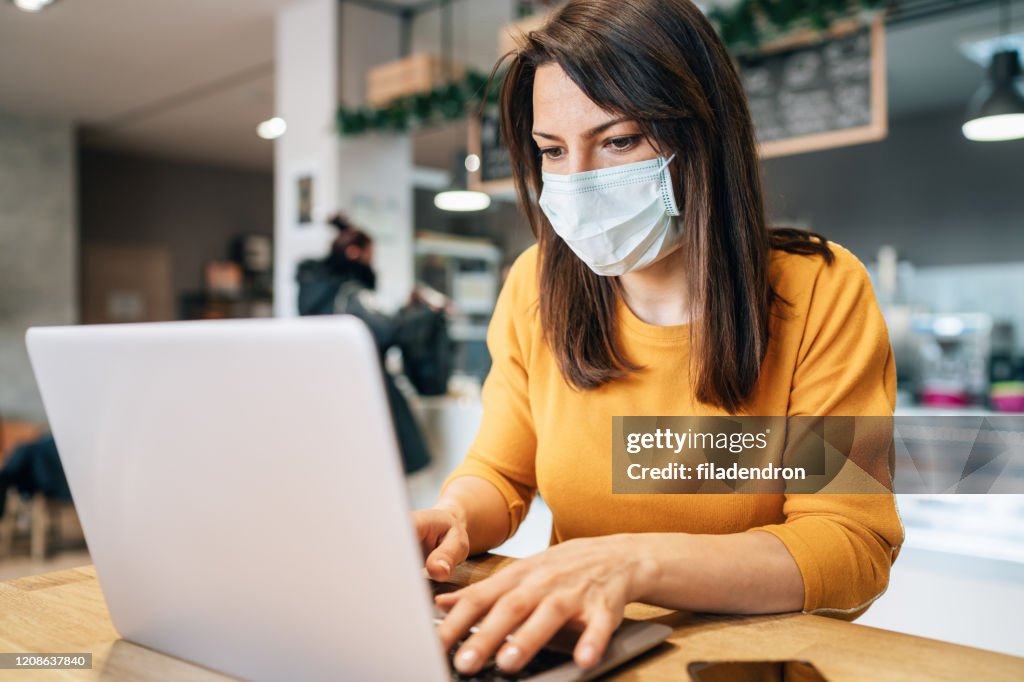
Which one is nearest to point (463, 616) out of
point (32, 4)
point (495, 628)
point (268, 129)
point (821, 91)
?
point (495, 628)

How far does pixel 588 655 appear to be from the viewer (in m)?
0.58

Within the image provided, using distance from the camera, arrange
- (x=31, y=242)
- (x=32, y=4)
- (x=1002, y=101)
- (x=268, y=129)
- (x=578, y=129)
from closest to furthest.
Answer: (x=578, y=129), (x=1002, y=101), (x=32, y=4), (x=31, y=242), (x=268, y=129)

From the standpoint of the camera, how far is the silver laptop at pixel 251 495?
471 millimetres

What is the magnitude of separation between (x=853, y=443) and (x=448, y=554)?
1.50ft

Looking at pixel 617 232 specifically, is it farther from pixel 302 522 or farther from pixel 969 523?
pixel 969 523

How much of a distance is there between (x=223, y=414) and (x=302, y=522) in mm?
82

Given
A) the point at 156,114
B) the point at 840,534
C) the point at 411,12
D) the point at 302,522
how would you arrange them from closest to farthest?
1. the point at 302,522
2. the point at 840,534
3. the point at 411,12
4. the point at 156,114

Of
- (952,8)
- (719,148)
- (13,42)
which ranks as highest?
(13,42)

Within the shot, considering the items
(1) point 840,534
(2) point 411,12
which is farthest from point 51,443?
(1) point 840,534

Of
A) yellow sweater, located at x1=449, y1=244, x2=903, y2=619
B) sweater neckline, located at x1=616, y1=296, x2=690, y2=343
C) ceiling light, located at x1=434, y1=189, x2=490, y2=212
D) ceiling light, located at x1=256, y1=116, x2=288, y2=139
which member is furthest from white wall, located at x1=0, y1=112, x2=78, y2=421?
sweater neckline, located at x1=616, y1=296, x2=690, y2=343

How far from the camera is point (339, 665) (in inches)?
21.9

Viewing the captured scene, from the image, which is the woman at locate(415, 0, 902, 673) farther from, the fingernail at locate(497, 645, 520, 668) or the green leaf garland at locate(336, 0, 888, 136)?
the green leaf garland at locate(336, 0, 888, 136)

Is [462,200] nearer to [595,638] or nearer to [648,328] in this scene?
[648,328]

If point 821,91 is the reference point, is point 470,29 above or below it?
above
